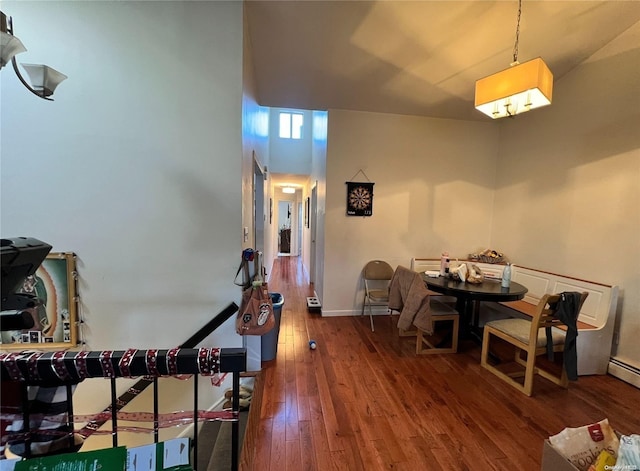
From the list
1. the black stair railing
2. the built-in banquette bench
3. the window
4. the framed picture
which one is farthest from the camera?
the window

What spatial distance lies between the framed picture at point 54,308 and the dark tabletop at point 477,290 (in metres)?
3.07

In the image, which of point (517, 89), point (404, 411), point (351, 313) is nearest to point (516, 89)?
point (517, 89)

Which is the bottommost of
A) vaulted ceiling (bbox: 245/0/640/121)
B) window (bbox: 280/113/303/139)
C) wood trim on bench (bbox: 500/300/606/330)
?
wood trim on bench (bbox: 500/300/606/330)

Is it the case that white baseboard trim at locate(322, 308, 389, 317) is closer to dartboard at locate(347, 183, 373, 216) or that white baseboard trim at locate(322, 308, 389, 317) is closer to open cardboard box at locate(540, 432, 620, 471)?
dartboard at locate(347, 183, 373, 216)

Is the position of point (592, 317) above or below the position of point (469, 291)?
below

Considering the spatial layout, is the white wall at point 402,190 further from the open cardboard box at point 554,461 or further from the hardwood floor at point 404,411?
the open cardboard box at point 554,461

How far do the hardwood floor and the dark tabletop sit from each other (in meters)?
0.69

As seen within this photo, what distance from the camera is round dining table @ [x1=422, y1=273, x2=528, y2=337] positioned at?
2.49 m

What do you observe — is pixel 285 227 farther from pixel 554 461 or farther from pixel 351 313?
pixel 554 461

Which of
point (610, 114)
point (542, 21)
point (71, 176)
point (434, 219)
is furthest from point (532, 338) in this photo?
point (71, 176)

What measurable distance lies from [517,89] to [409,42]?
1.13 m

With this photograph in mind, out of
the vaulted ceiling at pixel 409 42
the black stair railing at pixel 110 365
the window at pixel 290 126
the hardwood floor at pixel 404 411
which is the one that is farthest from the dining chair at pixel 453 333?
the window at pixel 290 126

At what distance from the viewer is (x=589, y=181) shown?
2.78 meters

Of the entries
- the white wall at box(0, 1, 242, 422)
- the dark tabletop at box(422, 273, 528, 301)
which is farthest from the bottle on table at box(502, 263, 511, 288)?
the white wall at box(0, 1, 242, 422)
